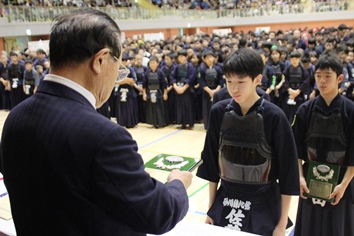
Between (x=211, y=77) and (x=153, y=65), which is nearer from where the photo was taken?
(x=211, y=77)

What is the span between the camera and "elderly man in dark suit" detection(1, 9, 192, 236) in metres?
1.21

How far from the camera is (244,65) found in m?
2.34

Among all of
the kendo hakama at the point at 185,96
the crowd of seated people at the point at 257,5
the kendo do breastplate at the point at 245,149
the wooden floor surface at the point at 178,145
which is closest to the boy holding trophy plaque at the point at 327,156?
the kendo do breastplate at the point at 245,149

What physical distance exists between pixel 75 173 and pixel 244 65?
1456mm

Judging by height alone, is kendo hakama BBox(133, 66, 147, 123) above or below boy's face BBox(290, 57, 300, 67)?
below

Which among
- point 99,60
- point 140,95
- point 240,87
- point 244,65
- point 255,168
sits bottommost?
point 140,95


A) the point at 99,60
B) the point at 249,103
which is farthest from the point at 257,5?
the point at 99,60

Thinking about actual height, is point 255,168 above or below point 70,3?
below

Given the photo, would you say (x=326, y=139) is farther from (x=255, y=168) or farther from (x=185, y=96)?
(x=185, y=96)

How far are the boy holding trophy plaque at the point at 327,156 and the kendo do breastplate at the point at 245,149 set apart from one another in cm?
85

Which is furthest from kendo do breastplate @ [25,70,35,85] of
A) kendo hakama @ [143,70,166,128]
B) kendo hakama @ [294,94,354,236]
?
kendo hakama @ [294,94,354,236]

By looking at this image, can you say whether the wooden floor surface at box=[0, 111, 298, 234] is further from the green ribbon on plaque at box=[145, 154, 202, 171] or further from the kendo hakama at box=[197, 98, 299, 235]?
the kendo hakama at box=[197, 98, 299, 235]

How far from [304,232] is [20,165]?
8.41 ft

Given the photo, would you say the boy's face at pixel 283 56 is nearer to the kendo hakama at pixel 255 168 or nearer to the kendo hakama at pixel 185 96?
the kendo hakama at pixel 185 96
